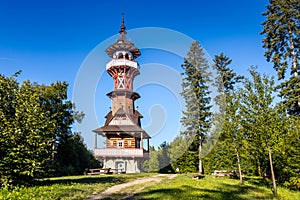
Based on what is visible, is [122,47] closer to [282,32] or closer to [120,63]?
[120,63]

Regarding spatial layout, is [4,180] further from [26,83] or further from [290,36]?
[290,36]

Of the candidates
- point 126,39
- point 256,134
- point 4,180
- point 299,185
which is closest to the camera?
point 4,180

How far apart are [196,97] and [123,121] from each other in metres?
10.1

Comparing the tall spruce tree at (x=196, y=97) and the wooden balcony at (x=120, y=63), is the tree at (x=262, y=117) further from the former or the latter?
the wooden balcony at (x=120, y=63)

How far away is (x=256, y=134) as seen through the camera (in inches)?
506

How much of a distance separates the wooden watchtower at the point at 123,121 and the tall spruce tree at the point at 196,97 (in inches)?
254

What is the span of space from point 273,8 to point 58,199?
28201 millimetres

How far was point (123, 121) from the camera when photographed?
31516 millimetres


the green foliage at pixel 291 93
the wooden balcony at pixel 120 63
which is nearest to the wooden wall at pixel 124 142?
→ the wooden balcony at pixel 120 63

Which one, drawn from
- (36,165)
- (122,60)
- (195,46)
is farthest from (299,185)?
(122,60)

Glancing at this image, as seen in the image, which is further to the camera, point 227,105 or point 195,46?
point 195,46

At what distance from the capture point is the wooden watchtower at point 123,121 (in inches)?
1136

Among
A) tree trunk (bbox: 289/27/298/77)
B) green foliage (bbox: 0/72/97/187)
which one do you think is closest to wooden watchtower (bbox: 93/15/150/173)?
green foliage (bbox: 0/72/97/187)

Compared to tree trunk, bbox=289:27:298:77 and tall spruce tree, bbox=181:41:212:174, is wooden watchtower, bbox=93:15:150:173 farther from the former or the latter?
tree trunk, bbox=289:27:298:77
